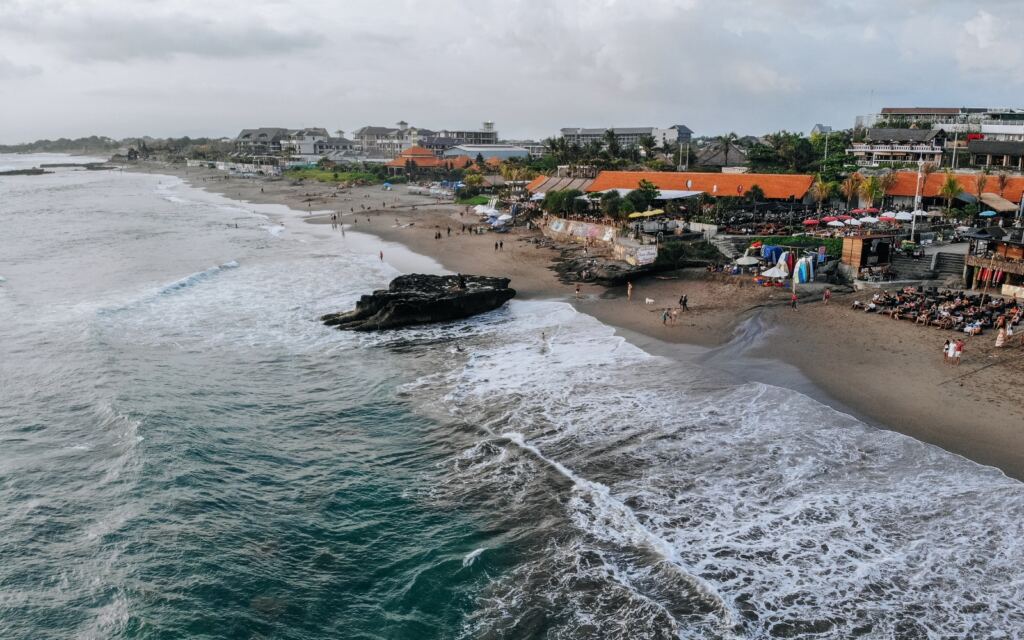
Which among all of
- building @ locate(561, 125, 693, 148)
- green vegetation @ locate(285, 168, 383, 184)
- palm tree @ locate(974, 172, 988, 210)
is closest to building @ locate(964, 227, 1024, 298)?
palm tree @ locate(974, 172, 988, 210)

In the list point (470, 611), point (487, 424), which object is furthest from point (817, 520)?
point (487, 424)

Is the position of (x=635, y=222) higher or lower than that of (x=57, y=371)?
higher

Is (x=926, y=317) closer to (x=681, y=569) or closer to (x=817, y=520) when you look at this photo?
(x=817, y=520)

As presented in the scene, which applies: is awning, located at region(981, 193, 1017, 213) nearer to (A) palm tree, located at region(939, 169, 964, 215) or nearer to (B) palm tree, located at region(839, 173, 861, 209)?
(A) palm tree, located at region(939, 169, 964, 215)

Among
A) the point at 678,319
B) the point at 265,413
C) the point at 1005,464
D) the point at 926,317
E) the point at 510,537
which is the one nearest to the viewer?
the point at 510,537

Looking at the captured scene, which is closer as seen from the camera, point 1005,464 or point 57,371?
point 1005,464

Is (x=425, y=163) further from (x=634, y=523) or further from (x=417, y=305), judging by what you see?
(x=634, y=523)

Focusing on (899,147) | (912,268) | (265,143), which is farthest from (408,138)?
(912,268)
